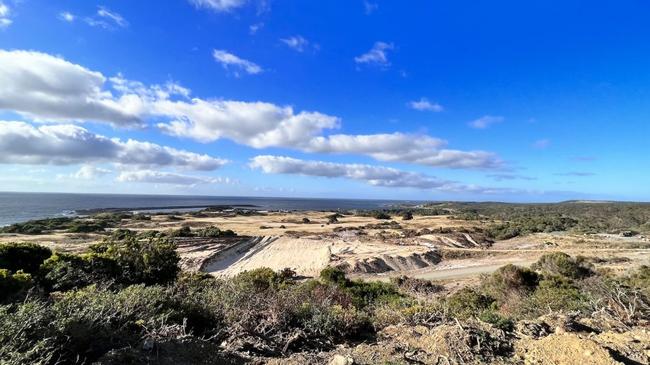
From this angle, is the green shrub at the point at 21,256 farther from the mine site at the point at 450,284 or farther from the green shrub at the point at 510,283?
the green shrub at the point at 510,283

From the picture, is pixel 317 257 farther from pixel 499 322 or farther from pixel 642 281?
pixel 499 322

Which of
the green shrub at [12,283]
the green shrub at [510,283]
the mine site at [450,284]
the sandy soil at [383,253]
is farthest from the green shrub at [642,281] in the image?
the green shrub at [12,283]

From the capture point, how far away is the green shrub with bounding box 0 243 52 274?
13.7m

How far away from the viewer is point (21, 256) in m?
14.5

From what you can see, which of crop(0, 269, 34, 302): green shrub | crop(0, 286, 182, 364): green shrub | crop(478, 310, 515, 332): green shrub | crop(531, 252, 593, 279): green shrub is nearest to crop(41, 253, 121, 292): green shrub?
crop(0, 269, 34, 302): green shrub

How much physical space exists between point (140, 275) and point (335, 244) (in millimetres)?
24675

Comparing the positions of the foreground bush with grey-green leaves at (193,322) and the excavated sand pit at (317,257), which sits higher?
the foreground bush with grey-green leaves at (193,322)

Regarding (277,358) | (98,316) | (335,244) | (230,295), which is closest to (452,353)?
(277,358)

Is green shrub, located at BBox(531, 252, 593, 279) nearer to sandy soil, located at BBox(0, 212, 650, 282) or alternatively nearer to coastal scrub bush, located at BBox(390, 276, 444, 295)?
sandy soil, located at BBox(0, 212, 650, 282)

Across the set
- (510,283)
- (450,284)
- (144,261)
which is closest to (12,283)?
(144,261)

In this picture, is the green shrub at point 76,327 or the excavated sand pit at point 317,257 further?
the excavated sand pit at point 317,257

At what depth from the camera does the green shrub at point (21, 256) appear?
13.7 meters

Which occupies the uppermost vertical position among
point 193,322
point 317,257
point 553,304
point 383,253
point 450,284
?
Answer: point 193,322

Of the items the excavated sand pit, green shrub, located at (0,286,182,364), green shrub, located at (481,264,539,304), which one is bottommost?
the excavated sand pit
